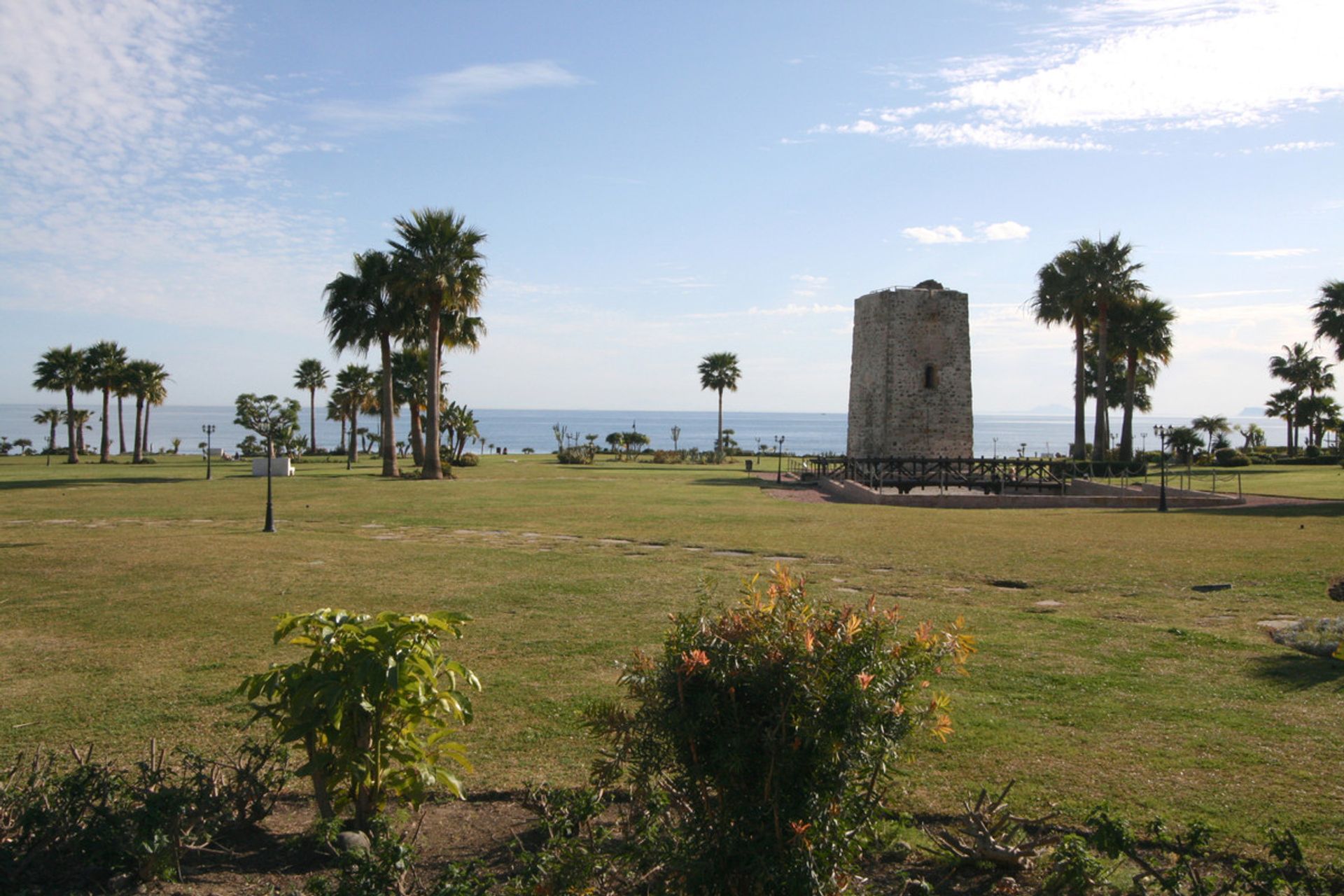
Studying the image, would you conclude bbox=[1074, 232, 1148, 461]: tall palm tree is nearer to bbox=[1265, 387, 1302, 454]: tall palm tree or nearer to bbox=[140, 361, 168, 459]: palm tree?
bbox=[1265, 387, 1302, 454]: tall palm tree

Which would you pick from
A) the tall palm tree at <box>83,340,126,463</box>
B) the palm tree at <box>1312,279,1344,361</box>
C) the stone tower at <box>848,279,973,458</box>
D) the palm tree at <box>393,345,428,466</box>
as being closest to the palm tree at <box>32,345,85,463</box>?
the tall palm tree at <box>83,340,126,463</box>

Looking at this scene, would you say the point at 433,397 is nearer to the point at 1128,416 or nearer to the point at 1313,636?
the point at 1313,636

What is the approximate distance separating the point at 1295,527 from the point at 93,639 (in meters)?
20.8

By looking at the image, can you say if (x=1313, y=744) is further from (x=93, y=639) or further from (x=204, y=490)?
(x=204, y=490)

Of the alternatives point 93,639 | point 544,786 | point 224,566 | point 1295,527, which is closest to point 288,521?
point 224,566

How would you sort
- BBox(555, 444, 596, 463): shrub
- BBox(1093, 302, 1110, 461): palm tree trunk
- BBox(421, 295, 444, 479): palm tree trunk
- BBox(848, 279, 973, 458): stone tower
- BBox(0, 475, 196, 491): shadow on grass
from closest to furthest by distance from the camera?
BBox(0, 475, 196, 491): shadow on grass, BBox(421, 295, 444, 479): palm tree trunk, BBox(848, 279, 973, 458): stone tower, BBox(1093, 302, 1110, 461): palm tree trunk, BBox(555, 444, 596, 463): shrub

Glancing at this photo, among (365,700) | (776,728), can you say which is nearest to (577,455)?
(365,700)

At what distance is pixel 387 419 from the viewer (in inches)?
1443

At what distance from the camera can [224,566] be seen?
12562 millimetres

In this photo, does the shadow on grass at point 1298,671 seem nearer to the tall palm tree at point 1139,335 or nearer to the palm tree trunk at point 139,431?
the tall palm tree at point 1139,335

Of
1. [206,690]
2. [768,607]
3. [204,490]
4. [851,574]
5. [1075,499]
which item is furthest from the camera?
[204,490]

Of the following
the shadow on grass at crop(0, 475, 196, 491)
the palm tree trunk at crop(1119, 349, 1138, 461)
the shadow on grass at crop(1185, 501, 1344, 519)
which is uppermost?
the palm tree trunk at crop(1119, 349, 1138, 461)

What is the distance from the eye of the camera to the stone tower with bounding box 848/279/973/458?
41.2m

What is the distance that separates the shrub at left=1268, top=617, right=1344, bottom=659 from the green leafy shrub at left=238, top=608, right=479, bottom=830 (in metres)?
7.64
